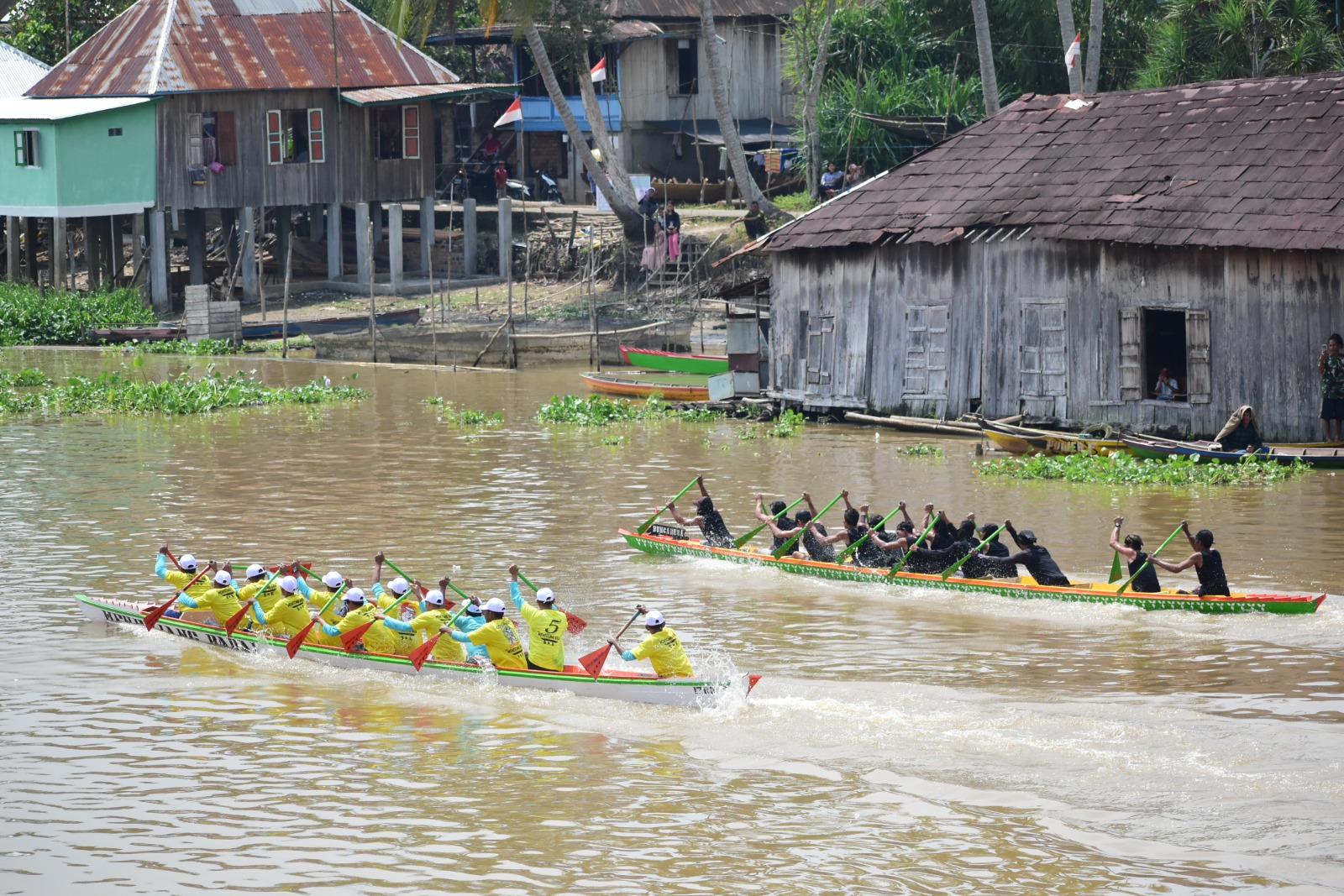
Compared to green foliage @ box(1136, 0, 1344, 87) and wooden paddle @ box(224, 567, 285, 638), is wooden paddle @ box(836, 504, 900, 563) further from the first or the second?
green foliage @ box(1136, 0, 1344, 87)

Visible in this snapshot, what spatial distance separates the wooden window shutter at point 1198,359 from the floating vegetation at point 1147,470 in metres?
1.58

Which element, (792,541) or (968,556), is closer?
(968,556)

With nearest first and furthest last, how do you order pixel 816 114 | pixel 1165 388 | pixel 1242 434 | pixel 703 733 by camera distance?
pixel 703 733
pixel 1242 434
pixel 1165 388
pixel 816 114

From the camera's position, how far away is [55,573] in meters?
19.7

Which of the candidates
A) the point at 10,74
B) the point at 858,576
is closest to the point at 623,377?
the point at 858,576

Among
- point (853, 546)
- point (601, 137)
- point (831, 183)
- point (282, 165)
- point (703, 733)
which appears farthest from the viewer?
point (282, 165)

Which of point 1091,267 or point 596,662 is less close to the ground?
point 1091,267

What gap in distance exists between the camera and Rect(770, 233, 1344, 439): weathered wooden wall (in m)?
24.2

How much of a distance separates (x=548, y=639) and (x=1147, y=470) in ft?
36.6

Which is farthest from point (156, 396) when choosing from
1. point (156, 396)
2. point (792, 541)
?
point (792, 541)

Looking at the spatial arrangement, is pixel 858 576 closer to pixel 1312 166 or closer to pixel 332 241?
pixel 1312 166

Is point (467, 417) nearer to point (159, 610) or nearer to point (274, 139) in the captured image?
point (159, 610)

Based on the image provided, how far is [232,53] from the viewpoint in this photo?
137ft

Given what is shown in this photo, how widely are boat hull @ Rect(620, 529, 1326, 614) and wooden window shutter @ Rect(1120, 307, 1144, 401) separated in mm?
8396
